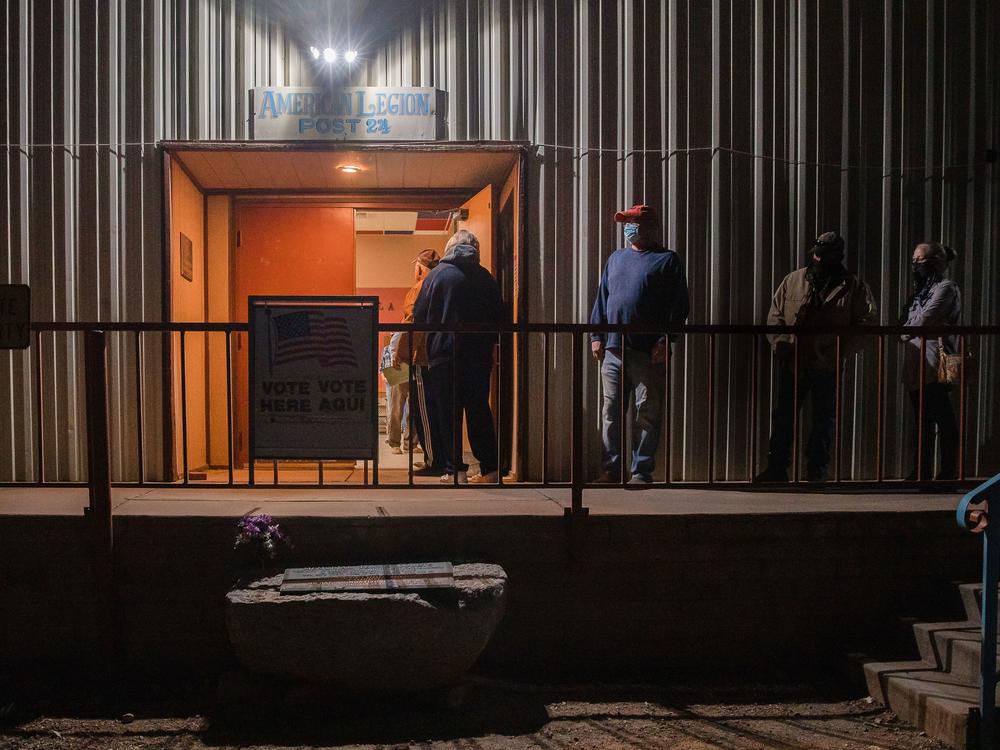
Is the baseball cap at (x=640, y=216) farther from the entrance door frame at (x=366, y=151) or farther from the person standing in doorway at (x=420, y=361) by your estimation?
the person standing in doorway at (x=420, y=361)

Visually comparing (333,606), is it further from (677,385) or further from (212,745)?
(677,385)

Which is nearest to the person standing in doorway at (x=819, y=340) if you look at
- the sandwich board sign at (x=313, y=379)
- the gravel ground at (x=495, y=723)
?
the gravel ground at (x=495, y=723)

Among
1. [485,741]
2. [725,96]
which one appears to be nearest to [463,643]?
[485,741]

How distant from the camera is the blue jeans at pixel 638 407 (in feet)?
18.1

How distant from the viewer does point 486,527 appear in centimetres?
429

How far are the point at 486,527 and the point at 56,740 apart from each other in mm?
2297

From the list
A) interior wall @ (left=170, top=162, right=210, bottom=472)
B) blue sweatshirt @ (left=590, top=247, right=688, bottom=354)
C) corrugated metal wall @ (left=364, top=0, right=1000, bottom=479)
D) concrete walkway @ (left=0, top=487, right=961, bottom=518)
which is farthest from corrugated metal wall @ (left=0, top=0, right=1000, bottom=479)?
concrete walkway @ (left=0, top=487, right=961, bottom=518)

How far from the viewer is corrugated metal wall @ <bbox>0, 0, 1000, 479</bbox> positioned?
20.1 feet

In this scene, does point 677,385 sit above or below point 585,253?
below

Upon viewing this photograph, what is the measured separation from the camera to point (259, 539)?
4.07m

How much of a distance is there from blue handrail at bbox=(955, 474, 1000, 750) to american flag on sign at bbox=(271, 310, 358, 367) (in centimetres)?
316

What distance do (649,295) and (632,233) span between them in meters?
0.53

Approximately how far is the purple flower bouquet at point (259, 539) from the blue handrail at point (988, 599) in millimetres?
3322

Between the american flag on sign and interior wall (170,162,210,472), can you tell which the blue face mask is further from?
interior wall (170,162,210,472)
